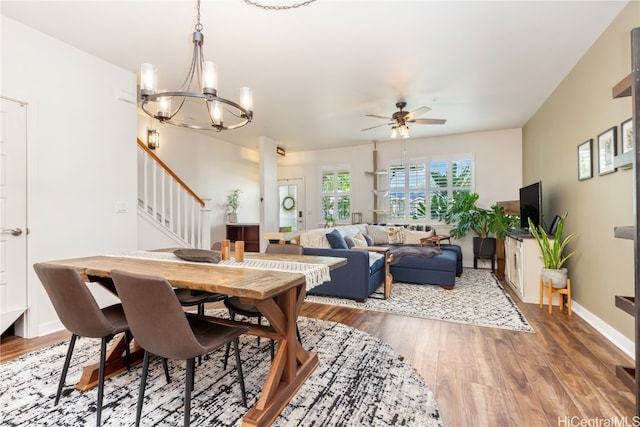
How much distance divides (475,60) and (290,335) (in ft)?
10.9

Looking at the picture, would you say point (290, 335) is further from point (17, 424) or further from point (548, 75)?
point (548, 75)

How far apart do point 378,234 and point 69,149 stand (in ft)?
16.1

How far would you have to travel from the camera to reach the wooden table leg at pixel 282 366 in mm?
1538

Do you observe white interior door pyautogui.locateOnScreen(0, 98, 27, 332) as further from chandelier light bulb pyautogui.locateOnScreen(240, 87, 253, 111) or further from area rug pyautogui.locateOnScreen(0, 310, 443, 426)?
chandelier light bulb pyautogui.locateOnScreen(240, 87, 253, 111)

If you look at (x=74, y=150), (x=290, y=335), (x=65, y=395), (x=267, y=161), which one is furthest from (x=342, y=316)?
(x=267, y=161)

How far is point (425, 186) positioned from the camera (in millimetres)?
6645

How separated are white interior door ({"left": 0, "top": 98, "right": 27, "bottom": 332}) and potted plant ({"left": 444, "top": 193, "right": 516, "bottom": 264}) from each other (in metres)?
6.34

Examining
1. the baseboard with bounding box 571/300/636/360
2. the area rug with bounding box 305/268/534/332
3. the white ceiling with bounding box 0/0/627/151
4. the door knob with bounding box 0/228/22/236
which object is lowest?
the area rug with bounding box 305/268/534/332

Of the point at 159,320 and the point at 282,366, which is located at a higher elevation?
the point at 159,320

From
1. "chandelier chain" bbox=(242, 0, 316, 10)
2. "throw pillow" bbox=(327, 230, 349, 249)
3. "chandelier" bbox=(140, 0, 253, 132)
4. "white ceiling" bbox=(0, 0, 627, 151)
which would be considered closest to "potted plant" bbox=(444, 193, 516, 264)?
"white ceiling" bbox=(0, 0, 627, 151)

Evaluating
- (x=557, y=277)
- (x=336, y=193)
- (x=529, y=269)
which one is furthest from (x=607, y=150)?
(x=336, y=193)

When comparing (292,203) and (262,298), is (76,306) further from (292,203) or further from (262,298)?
(292,203)

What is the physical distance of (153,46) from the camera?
2.91 meters

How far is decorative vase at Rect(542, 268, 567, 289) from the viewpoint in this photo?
3.23 metres
